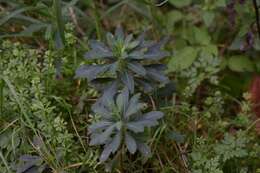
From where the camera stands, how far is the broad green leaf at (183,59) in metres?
2.35

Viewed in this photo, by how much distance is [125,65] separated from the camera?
180 centimetres

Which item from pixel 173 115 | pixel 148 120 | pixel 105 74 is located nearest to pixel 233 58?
pixel 173 115

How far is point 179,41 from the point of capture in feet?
8.56

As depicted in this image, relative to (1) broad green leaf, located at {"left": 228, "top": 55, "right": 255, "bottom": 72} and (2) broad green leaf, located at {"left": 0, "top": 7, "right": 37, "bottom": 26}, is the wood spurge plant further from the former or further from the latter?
(1) broad green leaf, located at {"left": 228, "top": 55, "right": 255, "bottom": 72}

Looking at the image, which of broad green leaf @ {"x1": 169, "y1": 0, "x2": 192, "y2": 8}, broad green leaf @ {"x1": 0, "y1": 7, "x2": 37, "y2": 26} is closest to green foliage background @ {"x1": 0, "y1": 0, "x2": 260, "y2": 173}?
broad green leaf @ {"x1": 0, "y1": 7, "x2": 37, "y2": 26}

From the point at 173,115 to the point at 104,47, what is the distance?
0.40m

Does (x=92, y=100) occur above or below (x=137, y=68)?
below

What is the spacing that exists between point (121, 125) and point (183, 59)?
837 mm

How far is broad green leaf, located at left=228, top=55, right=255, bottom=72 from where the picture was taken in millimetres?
2480

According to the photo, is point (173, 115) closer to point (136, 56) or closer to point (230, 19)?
point (136, 56)

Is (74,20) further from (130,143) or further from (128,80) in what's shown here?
(130,143)

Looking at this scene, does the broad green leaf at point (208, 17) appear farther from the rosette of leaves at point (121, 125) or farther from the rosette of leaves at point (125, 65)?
the rosette of leaves at point (121, 125)

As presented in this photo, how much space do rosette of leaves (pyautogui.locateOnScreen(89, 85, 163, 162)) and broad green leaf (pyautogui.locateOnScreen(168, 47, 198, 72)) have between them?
0.65 meters

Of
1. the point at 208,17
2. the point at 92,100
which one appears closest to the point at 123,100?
the point at 92,100
